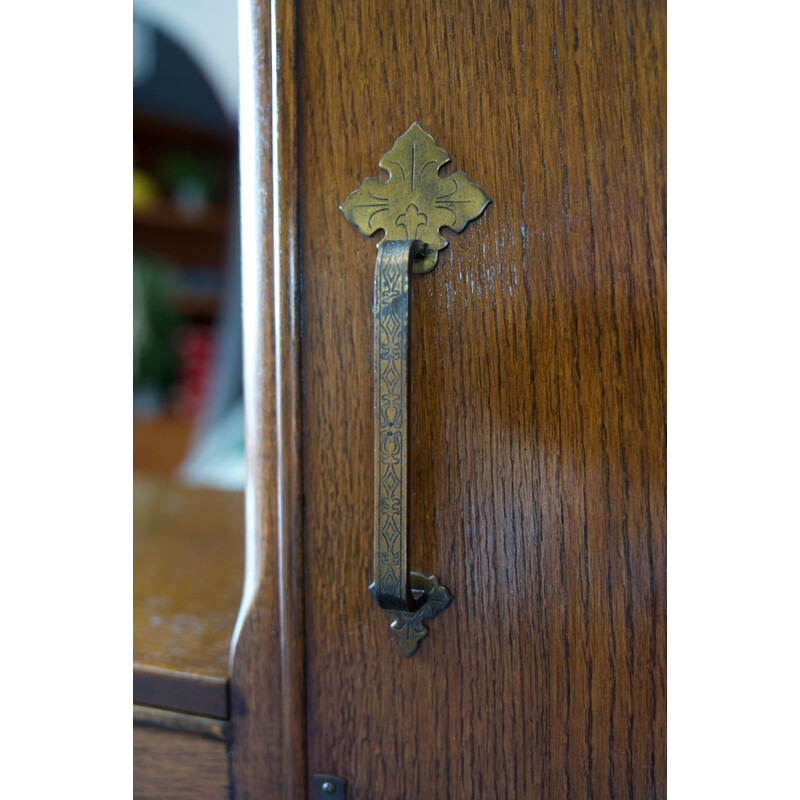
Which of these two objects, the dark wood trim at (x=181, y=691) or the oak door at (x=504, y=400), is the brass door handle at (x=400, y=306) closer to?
the oak door at (x=504, y=400)

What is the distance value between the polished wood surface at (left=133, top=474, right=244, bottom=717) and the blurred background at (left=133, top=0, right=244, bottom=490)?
162cm

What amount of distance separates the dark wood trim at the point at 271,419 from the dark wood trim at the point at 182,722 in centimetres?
2

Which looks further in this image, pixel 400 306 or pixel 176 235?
pixel 176 235

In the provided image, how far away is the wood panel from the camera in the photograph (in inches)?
11.7

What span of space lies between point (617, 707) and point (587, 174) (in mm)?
240

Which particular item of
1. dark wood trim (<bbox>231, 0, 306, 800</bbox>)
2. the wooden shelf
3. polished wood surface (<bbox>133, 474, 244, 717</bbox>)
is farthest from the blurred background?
dark wood trim (<bbox>231, 0, 306, 800</bbox>)

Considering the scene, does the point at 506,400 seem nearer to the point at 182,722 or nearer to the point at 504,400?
the point at 504,400

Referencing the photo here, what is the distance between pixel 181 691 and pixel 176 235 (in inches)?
116

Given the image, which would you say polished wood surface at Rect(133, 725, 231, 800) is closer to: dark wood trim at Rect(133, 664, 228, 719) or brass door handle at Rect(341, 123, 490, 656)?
dark wood trim at Rect(133, 664, 228, 719)

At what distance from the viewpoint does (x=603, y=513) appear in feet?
0.99

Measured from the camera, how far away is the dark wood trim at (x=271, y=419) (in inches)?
13.5

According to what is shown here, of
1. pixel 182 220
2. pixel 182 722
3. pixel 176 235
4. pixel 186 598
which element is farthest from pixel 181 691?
pixel 176 235

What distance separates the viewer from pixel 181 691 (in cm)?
38

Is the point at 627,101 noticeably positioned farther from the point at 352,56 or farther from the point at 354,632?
the point at 354,632
